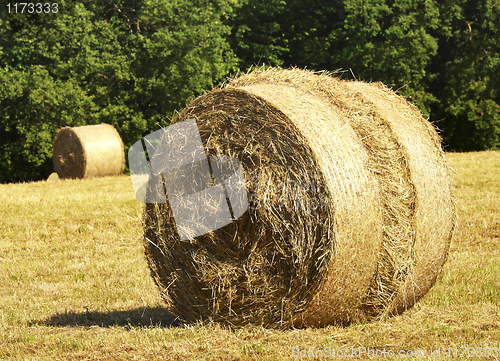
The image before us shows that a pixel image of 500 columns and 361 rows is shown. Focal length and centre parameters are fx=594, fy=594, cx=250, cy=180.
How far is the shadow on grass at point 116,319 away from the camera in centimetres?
606

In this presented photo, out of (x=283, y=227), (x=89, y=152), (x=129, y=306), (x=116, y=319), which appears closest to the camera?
(x=283, y=227)

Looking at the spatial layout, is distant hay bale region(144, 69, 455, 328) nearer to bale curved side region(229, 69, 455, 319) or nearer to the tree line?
bale curved side region(229, 69, 455, 319)

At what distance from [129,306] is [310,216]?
270cm

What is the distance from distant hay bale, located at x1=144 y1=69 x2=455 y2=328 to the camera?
5.19 metres

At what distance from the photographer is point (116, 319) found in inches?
244

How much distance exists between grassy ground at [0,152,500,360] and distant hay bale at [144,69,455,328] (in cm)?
29

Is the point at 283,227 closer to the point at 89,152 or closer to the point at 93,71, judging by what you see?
the point at 89,152

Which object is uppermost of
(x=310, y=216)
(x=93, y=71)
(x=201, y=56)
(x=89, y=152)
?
(x=201, y=56)

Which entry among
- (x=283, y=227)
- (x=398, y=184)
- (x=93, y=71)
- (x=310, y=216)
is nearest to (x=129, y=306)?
(x=283, y=227)

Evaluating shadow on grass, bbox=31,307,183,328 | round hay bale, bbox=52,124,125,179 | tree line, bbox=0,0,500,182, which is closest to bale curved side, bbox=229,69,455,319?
shadow on grass, bbox=31,307,183,328

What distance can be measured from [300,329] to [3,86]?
20.3m

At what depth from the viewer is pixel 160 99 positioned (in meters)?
25.2

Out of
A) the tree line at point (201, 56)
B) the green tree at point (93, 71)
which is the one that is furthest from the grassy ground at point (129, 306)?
the tree line at point (201, 56)

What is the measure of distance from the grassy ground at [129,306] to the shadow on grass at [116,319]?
11 mm
